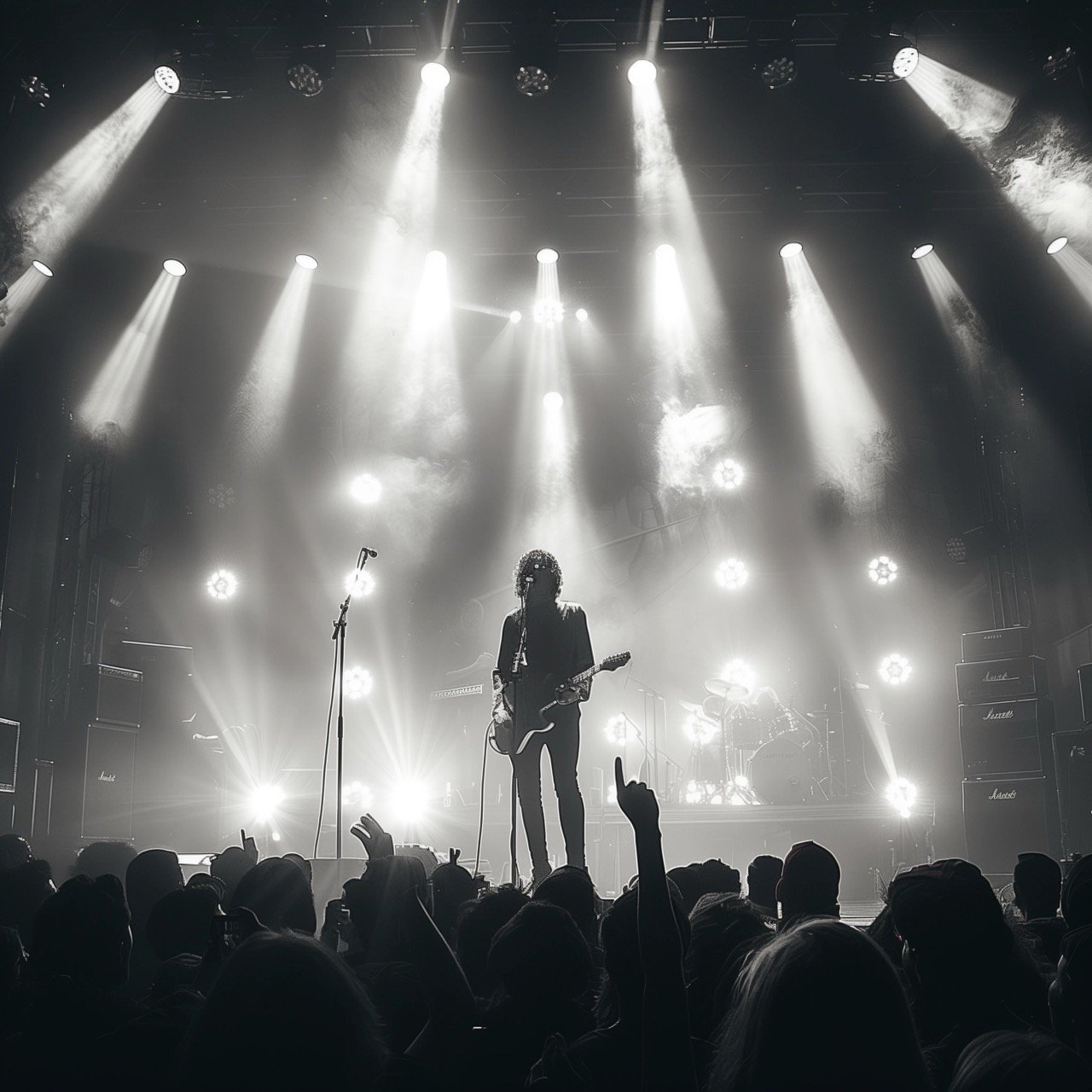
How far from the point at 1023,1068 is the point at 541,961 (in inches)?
41.3

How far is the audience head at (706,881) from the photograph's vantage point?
3.70 metres

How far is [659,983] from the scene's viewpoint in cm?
140

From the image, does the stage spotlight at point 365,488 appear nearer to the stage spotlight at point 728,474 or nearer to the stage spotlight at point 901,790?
the stage spotlight at point 728,474

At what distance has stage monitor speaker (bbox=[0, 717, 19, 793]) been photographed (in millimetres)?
8422

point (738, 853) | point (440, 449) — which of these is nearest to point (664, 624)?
point (440, 449)

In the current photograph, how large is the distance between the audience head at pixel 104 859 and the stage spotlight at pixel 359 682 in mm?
10043

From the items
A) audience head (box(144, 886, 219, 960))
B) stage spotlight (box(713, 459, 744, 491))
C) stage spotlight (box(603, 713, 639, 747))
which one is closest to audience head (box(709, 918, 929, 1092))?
audience head (box(144, 886, 219, 960))

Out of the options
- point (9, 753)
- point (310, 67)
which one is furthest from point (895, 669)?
point (9, 753)

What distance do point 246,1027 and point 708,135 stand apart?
9751mm

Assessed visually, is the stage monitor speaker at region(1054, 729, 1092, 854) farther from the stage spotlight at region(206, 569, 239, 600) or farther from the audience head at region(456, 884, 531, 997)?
the stage spotlight at region(206, 569, 239, 600)

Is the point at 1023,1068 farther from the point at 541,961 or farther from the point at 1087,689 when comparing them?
the point at 1087,689

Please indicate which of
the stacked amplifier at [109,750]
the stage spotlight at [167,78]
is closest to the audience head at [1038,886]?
the stacked amplifier at [109,750]

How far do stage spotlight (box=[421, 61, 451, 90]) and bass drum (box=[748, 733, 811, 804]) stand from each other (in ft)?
25.9

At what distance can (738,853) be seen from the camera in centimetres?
1066
